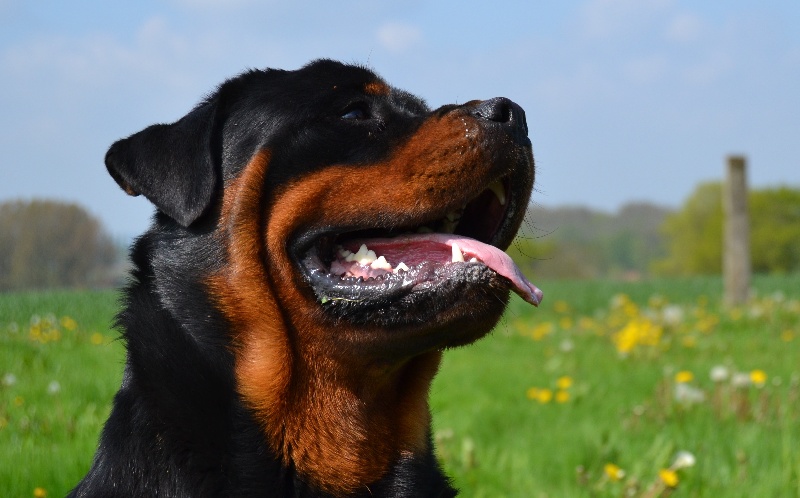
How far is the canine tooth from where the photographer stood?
9.15 feet

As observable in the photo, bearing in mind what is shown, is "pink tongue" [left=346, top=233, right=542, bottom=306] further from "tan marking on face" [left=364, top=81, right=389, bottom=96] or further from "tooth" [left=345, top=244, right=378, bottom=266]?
"tan marking on face" [left=364, top=81, right=389, bottom=96]

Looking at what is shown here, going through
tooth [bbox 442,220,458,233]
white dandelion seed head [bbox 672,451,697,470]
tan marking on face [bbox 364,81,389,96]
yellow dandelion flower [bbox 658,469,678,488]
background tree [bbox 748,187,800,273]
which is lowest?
yellow dandelion flower [bbox 658,469,678,488]

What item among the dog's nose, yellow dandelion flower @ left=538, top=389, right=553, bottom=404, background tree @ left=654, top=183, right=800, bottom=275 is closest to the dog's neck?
the dog's nose

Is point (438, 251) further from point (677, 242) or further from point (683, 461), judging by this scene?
point (677, 242)

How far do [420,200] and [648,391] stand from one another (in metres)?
4.33

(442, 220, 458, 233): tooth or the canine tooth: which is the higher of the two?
(442, 220, 458, 233): tooth

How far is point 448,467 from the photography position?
4457mm

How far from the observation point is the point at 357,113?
301cm

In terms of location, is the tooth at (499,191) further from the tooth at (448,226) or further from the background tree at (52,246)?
the background tree at (52,246)

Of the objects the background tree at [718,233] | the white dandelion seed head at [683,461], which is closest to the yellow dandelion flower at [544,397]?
the white dandelion seed head at [683,461]

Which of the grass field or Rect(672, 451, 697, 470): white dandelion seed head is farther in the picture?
the grass field

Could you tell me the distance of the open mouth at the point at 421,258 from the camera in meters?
2.65

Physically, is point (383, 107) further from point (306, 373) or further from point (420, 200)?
point (306, 373)

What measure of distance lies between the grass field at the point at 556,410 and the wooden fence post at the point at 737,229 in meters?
3.67
